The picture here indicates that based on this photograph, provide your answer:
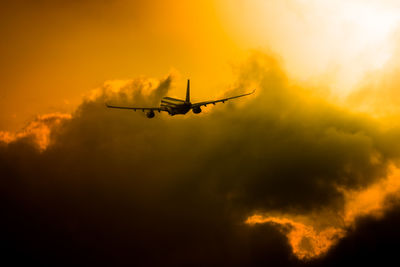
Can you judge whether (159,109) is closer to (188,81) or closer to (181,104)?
(181,104)

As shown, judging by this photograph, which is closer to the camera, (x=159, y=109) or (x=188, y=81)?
(x=159, y=109)

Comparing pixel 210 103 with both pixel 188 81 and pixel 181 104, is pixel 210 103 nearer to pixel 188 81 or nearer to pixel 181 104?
pixel 181 104

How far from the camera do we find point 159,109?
12900 cm

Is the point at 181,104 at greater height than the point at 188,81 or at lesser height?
lesser

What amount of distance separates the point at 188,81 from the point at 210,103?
770 inches

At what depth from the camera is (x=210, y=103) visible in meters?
124

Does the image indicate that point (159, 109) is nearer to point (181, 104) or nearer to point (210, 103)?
point (181, 104)

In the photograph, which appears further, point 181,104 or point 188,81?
point 188,81

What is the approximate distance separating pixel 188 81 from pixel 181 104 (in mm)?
13318

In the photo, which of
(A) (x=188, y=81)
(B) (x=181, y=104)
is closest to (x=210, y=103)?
(B) (x=181, y=104)

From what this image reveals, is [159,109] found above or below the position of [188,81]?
below

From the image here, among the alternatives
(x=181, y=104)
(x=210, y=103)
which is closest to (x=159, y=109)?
(x=181, y=104)

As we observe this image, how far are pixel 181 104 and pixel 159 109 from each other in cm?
612

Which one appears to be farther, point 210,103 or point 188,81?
point 188,81
